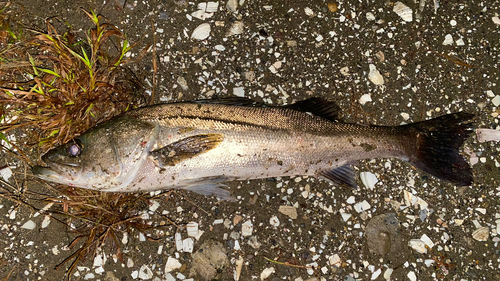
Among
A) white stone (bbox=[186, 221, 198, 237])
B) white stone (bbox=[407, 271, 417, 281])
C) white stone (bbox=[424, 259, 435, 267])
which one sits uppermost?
white stone (bbox=[186, 221, 198, 237])

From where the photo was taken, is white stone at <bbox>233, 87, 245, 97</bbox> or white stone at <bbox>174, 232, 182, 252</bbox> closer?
white stone at <bbox>174, 232, 182, 252</bbox>

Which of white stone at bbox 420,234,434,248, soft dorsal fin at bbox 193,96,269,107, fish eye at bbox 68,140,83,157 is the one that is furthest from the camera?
white stone at bbox 420,234,434,248

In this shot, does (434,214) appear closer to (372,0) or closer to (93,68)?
(372,0)

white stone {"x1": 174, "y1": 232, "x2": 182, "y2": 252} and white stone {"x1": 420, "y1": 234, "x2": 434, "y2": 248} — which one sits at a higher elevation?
white stone {"x1": 420, "y1": 234, "x2": 434, "y2": 248}

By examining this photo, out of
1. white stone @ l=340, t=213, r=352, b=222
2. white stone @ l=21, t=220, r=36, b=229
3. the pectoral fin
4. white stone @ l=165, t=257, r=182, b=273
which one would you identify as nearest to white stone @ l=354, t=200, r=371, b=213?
white stone @ l=340, t=213, r=352, b=222

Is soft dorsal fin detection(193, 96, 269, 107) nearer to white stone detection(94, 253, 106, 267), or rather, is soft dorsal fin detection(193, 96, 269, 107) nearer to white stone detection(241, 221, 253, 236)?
white stone detection(241, 221, 253, 236)

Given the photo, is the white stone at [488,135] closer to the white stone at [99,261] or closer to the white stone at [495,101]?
the white stone at [495,101]
